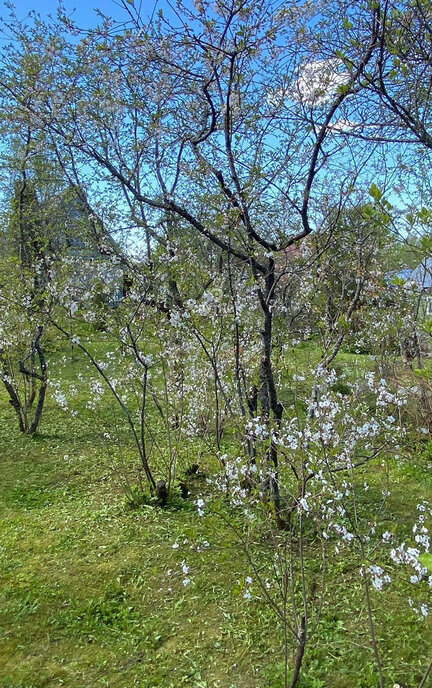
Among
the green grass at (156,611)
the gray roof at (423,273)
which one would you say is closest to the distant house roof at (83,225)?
the green grass at (156,611)

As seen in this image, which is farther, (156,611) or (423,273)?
(423,273)

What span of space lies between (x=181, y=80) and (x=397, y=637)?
3617 millimetres

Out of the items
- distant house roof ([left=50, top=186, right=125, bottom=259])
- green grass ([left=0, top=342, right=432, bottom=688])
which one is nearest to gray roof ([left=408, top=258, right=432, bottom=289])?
green grass ([left=0, top=342, right=432, bottom=688])

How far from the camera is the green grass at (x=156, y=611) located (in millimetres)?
2363

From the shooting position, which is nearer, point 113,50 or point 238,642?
point 238,642

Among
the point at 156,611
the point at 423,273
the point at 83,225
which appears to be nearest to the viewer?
the point at 156,611

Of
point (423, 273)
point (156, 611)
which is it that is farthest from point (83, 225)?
point (423, 273)

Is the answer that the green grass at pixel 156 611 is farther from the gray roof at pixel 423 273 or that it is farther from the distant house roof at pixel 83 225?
the distant house roof at pixel 83 225

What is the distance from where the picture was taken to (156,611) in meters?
2.85

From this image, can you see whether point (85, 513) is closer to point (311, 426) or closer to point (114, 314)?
point (114, 314)

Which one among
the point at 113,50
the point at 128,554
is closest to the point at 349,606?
the point at 128,554

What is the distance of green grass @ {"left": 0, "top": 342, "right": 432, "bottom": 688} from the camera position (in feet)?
7.75

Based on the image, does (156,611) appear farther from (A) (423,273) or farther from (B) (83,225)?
(A) (423,273)

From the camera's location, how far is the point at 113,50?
3.08 metres
